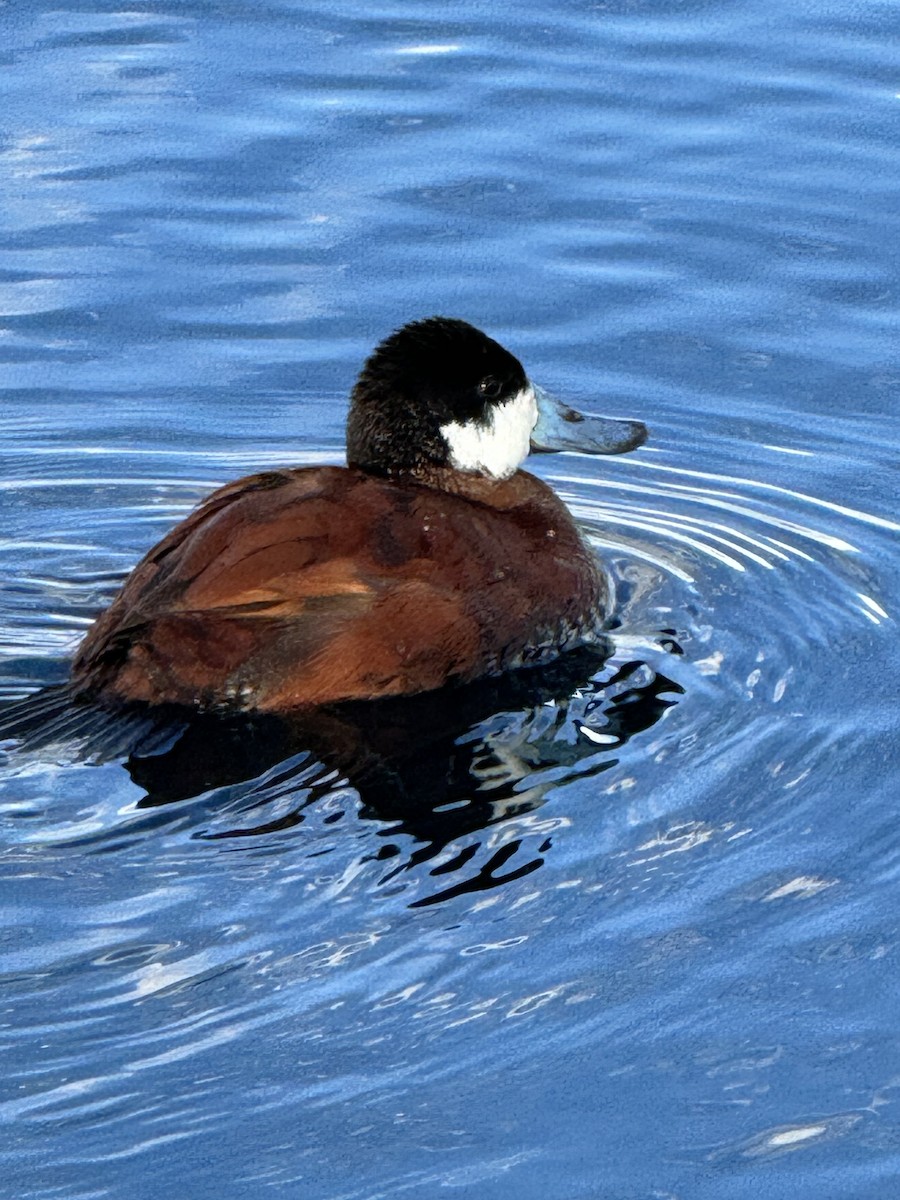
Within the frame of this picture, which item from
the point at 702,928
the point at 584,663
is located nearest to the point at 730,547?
the point at 584,663

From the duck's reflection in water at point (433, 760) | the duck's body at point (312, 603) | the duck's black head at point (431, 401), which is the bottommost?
the duck's reflection in water at point (433, 760)

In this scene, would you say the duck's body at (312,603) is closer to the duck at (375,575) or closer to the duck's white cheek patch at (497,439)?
the duck at (375,575)

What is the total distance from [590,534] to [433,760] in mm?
1483

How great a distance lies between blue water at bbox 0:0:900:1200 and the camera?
384 cm

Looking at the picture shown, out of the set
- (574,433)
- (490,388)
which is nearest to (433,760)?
(490,388)

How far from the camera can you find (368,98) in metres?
8.62

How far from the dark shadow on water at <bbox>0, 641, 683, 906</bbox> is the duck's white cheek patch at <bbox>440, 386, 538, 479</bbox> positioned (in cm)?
68

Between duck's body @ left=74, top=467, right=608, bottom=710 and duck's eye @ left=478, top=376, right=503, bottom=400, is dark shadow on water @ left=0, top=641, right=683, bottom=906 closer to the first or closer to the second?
duck's body @ left=74, top=467, right=608, bottom=710

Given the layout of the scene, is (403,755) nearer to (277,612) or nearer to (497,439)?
(277,612)

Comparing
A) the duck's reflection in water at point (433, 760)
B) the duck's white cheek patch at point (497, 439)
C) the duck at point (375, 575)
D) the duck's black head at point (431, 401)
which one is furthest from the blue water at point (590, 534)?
the duck's black head at point (431, 401)

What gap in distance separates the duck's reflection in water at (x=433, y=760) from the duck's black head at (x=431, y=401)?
64 centimetres

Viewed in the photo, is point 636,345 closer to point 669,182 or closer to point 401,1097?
point 669,182

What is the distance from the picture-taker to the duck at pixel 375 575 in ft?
16.6

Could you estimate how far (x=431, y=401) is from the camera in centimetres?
563
